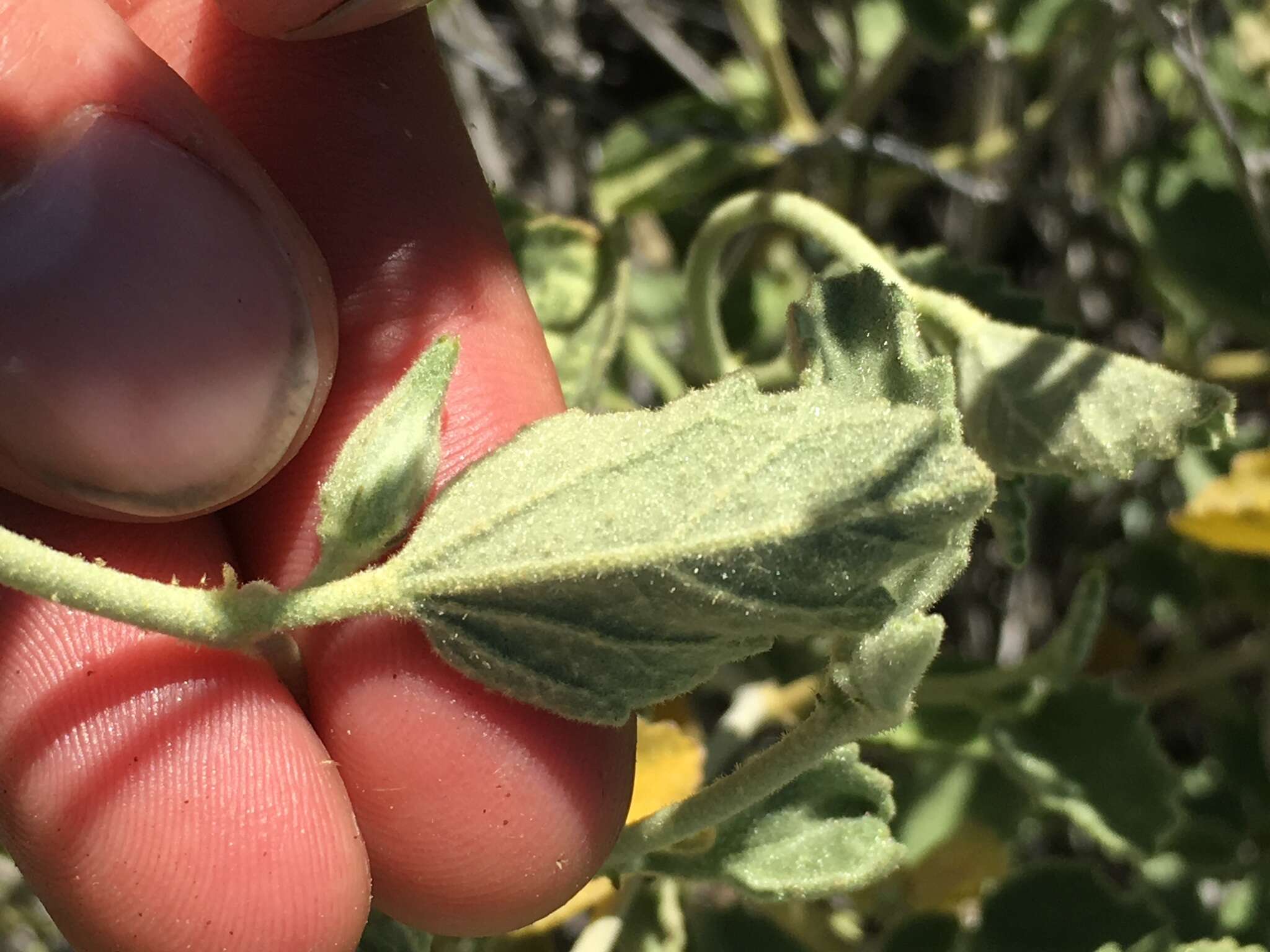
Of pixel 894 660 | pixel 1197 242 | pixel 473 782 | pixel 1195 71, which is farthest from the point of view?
pixel 1197 242

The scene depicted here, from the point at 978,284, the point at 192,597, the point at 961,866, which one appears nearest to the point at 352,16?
the point at 192,597

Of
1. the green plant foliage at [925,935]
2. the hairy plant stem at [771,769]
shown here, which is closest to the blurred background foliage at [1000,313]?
the green plant foliage at [925,935]

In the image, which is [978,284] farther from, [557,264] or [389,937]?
[389,937]

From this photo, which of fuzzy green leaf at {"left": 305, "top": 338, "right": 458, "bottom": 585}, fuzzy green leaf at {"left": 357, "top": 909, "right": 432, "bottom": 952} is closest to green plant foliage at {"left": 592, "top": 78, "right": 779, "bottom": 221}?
fuzzy green leaf at {"left": 305, "top": 338, "right": 458, "bottom": 585}

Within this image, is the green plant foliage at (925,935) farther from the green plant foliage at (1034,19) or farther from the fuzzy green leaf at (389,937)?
the green plant foliage at (1034,19)

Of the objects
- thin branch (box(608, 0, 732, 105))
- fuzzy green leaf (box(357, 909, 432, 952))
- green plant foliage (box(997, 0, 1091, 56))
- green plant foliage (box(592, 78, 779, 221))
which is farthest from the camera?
thin branch (box(608, 0, 732, 105))

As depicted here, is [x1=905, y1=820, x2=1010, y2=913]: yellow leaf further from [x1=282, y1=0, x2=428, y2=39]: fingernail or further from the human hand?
[x1=282, y1=0, x2=428, y2=39]: fingernail
